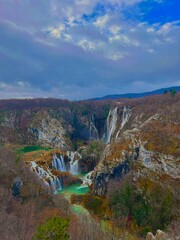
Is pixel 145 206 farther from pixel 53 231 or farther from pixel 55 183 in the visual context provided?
pixel 53 231

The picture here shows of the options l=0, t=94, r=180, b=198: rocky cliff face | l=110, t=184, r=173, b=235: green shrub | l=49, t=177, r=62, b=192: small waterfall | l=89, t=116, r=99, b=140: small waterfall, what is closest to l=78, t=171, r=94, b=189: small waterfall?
l=0, t=94, r=180, b=198: rocky cliff face

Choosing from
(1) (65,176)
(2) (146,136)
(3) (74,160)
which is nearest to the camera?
(2) (146,136)

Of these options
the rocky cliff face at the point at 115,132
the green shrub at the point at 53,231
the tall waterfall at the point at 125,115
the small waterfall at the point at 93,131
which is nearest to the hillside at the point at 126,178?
the rocky cliff face at the point at 115,132

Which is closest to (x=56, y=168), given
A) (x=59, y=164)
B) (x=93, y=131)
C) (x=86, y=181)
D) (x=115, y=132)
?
(x=59, y=164)

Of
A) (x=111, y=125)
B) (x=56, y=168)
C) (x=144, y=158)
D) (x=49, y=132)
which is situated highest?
(x=111, y=125)

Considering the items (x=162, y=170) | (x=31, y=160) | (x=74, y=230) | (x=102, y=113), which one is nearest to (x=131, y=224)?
(x=162, y=170)

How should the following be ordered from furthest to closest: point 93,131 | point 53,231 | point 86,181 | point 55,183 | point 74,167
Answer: point 93,131 → point 74,167 → point 86,181 → point 55,183 → point 53,231

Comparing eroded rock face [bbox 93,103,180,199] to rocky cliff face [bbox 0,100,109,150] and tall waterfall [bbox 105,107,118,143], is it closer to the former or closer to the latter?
tall waterfall [bbox 105,107,118,143]

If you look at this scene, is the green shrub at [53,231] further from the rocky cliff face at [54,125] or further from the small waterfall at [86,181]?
the rocky cliff face at [54,125]

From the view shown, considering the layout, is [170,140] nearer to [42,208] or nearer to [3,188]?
[42,208]
